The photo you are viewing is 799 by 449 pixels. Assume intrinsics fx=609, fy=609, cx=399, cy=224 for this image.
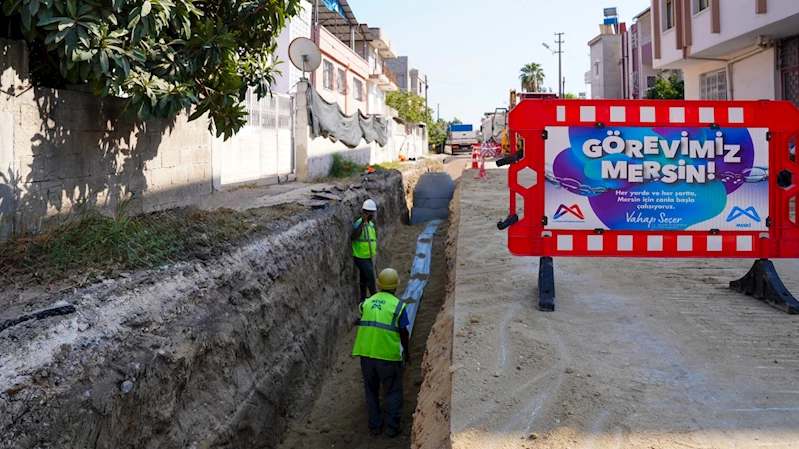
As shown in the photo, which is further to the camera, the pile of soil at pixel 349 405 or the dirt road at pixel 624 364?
the pile of soil at pixel 349 405

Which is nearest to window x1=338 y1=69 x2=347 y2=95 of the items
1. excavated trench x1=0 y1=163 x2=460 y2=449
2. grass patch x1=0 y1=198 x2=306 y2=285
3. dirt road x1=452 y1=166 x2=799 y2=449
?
Answer: excavated trench x1=0 y1=163 x2=460 y2=449

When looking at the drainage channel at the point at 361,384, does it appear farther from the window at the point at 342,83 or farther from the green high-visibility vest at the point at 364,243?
the window at the point at 342,83

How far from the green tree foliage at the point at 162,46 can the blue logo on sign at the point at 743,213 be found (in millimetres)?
5250

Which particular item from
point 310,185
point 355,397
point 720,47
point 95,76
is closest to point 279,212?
point 355,397

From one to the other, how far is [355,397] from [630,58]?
3641 centimetres

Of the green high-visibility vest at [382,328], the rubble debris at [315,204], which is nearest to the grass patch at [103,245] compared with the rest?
the green high-visibility vest at [382,328]

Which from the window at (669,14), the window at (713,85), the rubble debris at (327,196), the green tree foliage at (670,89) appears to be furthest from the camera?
the green tree foliage at (670,89)

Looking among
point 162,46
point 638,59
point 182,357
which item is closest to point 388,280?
point 182,357

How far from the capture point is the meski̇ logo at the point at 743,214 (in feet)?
18.2

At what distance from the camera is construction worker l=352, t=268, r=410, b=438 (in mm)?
6012

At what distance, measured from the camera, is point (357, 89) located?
34.4 metres

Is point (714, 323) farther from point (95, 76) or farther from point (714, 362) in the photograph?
point (95, 76)

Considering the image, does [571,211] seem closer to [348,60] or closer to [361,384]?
[361,384]

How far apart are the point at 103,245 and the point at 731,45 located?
50.1 ft
